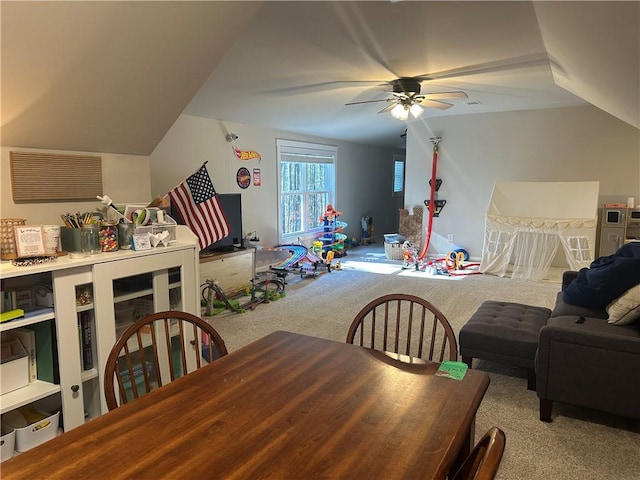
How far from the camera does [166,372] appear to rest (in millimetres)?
2537

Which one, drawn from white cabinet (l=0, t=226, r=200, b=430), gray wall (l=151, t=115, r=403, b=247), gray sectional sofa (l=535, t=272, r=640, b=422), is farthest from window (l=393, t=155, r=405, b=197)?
white cabinet (l=0, t=226, r=200, b=430)

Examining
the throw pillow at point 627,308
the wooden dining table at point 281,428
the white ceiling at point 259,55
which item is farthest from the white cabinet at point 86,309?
the throw pillow at point 627,308

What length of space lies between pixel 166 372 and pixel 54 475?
1650mm

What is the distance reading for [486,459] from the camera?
0.82 metres

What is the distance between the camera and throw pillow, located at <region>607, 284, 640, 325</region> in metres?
2.40

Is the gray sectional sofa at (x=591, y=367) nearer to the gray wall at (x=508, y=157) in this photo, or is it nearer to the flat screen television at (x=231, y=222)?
the flat screen television at (x=231, y=222)

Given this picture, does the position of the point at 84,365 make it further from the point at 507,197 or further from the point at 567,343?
the point at 507,197

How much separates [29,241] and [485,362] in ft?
9.99

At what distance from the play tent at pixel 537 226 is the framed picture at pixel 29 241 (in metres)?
5.58

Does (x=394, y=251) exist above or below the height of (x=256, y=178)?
below

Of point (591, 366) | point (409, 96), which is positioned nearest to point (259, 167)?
point (409, 96)

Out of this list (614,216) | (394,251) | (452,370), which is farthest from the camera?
(394,251)

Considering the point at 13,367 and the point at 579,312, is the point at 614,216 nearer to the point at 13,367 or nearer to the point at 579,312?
the point at 579,312

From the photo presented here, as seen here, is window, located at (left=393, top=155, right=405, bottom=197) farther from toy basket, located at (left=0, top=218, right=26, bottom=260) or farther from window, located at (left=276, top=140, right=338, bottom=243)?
toy basket, located at (left=0, top=218, right=26, bottom=260)
